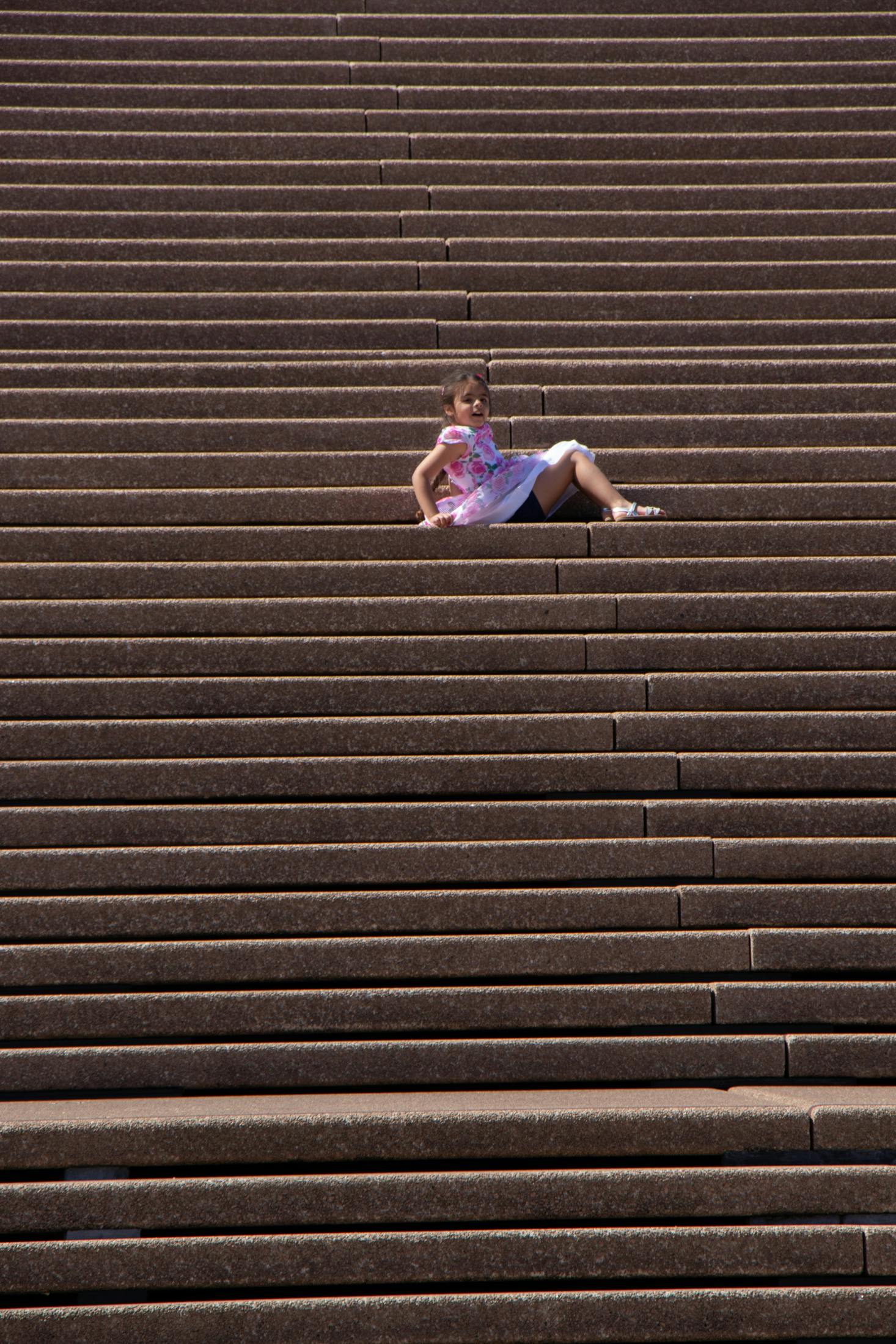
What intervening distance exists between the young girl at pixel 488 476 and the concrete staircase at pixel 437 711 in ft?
0.59

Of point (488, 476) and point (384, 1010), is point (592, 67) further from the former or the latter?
point (384, 1010)

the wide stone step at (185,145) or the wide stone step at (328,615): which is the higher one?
the wide stone step at (185,145)

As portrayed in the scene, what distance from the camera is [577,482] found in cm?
545

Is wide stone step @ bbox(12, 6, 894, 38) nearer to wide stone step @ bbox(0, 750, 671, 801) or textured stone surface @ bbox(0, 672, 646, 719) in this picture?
textured stone surface @ bbox(0, 672, 646, 719)

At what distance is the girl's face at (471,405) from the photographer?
536cm

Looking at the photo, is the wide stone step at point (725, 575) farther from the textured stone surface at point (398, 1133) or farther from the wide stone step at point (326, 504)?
the textured stone surface at point (398, 1133)

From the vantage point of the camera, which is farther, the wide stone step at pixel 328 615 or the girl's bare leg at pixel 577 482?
the girl's bare leg at pixel 577 482

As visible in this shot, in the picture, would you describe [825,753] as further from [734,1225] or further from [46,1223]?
[46,1223]

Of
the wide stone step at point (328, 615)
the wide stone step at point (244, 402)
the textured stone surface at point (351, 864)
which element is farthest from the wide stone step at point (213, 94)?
the textured stone surface at point (351, 864)

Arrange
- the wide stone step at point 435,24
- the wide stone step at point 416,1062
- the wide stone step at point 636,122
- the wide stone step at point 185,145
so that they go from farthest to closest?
the wide stone step at point 435,24 < the wide stone step at point 636,122 < the wide stone step at point 185,145 < the wide stone step at point 416,1062

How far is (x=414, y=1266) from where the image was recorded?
136 inches

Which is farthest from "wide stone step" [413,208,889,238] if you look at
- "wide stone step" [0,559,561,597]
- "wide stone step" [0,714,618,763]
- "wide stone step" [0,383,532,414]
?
"wide stone step" [0,714,618,763]

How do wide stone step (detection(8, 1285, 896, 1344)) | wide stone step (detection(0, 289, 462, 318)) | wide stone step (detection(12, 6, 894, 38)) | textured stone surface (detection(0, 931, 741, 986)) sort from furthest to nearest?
wide stone step (detection(12, 6, 894, 38)) < wide stone step (detection(0, 289, 462, 318)) < textured stone surface (detection(0, 931, 741, 986)) < wide stone step (detection(8, 1285, 896, 1344))

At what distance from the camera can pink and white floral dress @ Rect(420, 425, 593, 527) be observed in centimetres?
539
